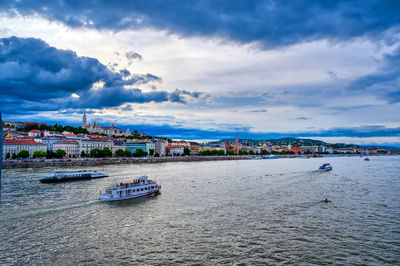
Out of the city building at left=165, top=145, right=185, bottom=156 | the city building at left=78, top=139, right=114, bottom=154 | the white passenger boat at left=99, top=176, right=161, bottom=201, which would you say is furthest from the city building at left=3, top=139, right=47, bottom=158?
the city building at left=165, top=145, right=185, bottom=156

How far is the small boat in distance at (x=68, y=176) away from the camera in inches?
1207

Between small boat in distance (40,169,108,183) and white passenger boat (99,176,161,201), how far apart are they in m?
11.1

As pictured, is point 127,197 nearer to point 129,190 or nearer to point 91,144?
point 129,190

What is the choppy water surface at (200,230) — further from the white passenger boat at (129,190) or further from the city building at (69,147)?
the city building at (69,147)

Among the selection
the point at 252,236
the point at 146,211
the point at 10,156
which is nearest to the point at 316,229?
the point at 252,236

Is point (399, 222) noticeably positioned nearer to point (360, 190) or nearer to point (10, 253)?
point (360, 190)

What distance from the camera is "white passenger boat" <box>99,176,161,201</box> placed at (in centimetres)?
2189

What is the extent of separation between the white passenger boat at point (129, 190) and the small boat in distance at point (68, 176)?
1106cm

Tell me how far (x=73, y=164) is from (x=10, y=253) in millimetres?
48434

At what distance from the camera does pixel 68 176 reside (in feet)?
110

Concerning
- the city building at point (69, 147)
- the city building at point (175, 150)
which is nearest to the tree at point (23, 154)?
the city building at point (69, 147)

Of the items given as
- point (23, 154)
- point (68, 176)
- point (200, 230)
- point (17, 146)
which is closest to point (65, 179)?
point (68, 176)

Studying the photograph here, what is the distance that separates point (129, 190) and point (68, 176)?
13848mm

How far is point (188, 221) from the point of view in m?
15.7
